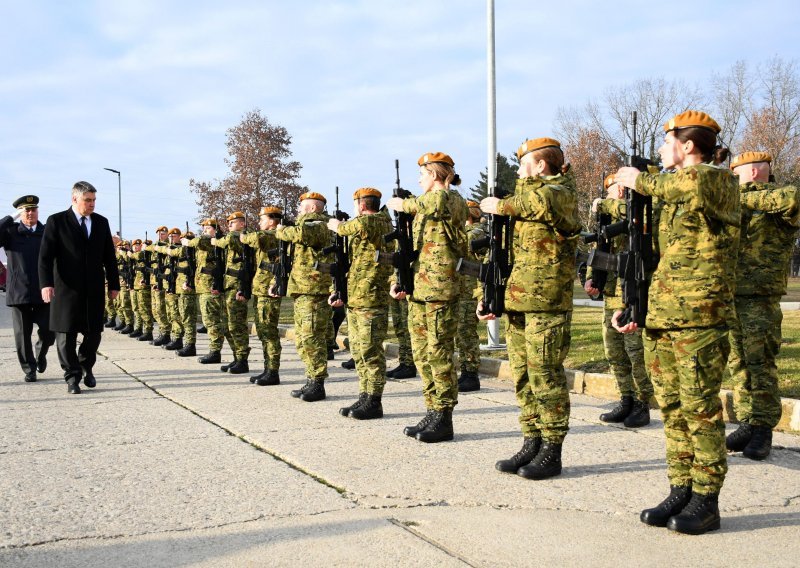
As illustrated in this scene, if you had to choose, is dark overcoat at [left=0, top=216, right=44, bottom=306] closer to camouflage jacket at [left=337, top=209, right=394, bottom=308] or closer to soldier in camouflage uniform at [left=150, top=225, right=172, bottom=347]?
soldier in camouflage uniform at [left=150, top=225, right=172, bottom=347]

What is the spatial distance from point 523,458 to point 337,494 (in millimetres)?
1257

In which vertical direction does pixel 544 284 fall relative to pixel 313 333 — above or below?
above

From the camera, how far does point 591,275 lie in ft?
21.7

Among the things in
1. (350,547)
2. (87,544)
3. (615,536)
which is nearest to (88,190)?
(87,544)

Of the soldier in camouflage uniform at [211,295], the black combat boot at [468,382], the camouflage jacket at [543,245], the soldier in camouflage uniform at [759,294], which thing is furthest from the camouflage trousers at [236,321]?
the soldier in camouflage uniform at [759,294]

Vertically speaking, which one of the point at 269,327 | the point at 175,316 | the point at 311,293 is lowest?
the point at 175,316

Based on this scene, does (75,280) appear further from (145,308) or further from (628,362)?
(145,308)

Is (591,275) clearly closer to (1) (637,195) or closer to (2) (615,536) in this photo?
(1) (637,195)

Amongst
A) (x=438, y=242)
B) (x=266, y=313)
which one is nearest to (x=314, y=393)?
(x=266, y=313)

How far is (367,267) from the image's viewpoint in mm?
7320

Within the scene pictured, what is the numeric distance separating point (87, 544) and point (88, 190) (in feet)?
19.1

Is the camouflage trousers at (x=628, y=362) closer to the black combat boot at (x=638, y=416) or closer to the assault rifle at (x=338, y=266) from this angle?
the black combat boot at (x=638, y=416)

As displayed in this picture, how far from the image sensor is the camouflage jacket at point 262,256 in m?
9.10

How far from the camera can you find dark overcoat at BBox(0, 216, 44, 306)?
9.64 m
